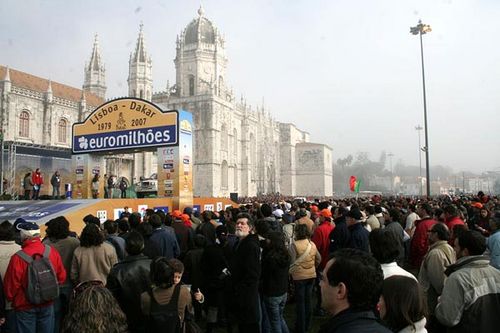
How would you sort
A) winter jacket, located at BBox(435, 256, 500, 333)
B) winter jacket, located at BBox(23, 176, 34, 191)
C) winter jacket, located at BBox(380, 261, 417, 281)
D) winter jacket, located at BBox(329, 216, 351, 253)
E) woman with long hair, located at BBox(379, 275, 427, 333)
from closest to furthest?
woman with long hair, located at BBox(379, 275, 427, 333)
winter jacket, located at BBox(435, 256, 500, 333)
winter jacket, located at BBox(380, 261, 417, 281)
winter jacket, located at BBox(329, 216, 351, 253)
winter jacket, located at BBox(23, 176, 34, 191)

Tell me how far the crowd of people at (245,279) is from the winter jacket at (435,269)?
0.01 m

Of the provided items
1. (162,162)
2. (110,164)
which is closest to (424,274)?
(162,162)

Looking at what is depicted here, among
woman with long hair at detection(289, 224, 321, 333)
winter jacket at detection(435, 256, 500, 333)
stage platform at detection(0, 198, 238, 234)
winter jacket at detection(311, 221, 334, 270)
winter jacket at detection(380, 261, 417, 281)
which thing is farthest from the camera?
stage platform at detection(0, 198, 238, 234)

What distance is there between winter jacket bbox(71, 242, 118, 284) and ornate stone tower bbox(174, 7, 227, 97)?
48.3 metres

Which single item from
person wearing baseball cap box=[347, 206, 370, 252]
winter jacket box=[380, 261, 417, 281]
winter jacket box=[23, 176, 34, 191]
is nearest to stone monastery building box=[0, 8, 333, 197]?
winter jacket box=[23, 176, 34, 191]

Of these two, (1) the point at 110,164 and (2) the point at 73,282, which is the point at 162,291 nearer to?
(2) the point at 73,282

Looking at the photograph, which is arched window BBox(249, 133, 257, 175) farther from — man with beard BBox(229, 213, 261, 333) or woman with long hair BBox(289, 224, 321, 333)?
man with beard BBox(229, 213, 261, 333)

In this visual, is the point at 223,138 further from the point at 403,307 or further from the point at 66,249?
the point at 403,307

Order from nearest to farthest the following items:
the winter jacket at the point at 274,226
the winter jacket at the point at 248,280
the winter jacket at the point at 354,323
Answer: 1. the winter jacket at the point at 354,323
2. the winter jacket at the point at 248,280
3. the winter jacket at the point at 274,226

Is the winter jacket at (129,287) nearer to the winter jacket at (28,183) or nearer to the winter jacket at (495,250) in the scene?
the winter jacket at (495,250)

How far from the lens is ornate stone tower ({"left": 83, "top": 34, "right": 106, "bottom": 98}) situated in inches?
2072

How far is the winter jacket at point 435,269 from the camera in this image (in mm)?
4527

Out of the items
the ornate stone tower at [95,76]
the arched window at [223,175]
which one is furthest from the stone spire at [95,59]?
the arched window at [223,175]

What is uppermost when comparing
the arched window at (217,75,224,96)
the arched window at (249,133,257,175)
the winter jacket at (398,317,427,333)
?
the arched window at (217,75,224,96)
